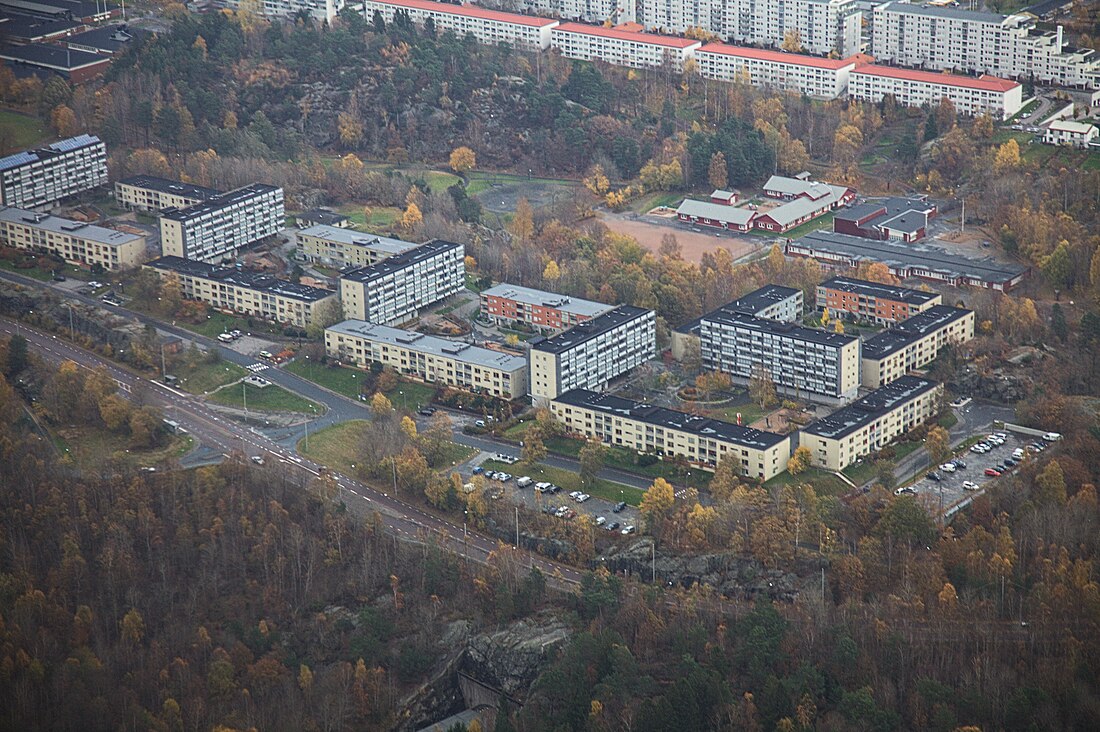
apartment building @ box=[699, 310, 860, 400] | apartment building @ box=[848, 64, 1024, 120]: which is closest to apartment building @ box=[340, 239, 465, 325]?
apartment building @ box=[699, 310, 860, 400]

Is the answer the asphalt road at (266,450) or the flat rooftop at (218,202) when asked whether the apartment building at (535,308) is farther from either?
the flat rooftop at (218,202)

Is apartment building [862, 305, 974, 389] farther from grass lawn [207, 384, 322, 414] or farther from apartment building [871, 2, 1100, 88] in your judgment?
apartment building [871, 2, 1100, 88]

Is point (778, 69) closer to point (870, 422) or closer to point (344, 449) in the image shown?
point (870, 422)

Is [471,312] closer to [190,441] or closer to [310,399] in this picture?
[310,399]

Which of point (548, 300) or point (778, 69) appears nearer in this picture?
point (548, 300)

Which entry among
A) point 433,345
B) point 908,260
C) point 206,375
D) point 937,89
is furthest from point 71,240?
point 937,89

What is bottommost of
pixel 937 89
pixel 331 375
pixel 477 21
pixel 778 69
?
pixel 331 375

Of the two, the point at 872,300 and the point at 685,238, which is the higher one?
the point at 872,300

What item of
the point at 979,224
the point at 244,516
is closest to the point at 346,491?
the point at 244,516
